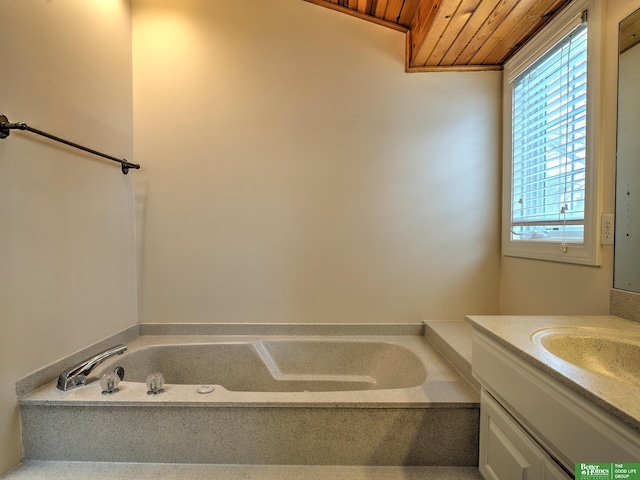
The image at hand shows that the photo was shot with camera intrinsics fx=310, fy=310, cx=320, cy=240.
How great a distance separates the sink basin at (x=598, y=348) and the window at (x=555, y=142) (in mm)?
503

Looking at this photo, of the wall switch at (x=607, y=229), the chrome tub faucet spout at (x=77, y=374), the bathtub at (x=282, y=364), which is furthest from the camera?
the bathtub at (x=282, y=364)

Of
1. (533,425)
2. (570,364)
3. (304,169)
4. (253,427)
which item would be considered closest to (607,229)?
(570,364)

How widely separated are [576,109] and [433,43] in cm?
88

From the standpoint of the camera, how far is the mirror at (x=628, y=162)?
1235 millimetres

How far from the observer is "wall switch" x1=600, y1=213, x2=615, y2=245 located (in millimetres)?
1346

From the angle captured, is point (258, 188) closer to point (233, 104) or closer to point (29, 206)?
point (233, 104)

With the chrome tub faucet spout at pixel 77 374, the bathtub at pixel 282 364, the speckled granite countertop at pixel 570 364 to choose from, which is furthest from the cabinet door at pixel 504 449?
the chrome tub faucet spout at pixel 77 374

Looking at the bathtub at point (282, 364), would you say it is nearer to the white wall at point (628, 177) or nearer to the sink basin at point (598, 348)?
the sink basin at point (598, 348)

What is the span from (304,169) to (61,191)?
1.38 metres

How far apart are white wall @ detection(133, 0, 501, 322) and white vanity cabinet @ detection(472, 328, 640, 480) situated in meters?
1.04

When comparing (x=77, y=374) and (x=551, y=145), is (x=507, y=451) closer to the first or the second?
(x=551, y=145)

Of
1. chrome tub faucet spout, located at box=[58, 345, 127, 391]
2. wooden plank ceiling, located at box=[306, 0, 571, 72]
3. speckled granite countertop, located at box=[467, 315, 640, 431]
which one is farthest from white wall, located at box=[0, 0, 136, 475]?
speckled granite countertop, located at box=[467, 315, 640, 431]

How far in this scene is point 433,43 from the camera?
1.89 m

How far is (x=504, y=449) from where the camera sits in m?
1.10
